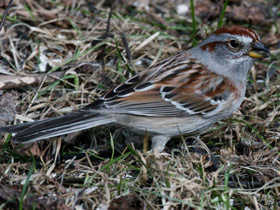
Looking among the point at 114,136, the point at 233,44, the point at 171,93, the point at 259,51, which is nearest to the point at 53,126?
the point at 114,136

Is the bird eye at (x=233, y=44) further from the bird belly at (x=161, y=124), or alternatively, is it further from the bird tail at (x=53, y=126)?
the bird tail at (x=53, y=126)

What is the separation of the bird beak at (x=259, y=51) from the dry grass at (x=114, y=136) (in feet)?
1.81

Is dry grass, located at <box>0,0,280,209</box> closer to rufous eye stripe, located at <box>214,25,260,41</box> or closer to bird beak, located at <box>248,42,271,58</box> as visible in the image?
bird beak, located at <box>248,42,271,58</box>

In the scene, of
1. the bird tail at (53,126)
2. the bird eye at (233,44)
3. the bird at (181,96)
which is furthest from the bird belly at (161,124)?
the bird eye at (233,44)

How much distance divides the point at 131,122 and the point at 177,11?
2.33m

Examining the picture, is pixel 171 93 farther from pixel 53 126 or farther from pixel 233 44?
pixel 53 126

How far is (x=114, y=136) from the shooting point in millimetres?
4004

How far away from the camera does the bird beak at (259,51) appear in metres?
3.79

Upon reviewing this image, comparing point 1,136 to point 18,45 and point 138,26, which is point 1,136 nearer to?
point 18,45

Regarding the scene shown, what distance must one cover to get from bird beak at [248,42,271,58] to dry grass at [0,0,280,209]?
0.55 m

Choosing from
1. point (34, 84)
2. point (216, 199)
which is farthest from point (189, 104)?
point (34, 84)

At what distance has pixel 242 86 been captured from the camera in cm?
391

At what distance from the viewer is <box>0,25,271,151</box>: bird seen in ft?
12.0

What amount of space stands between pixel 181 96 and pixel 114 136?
0.65m
